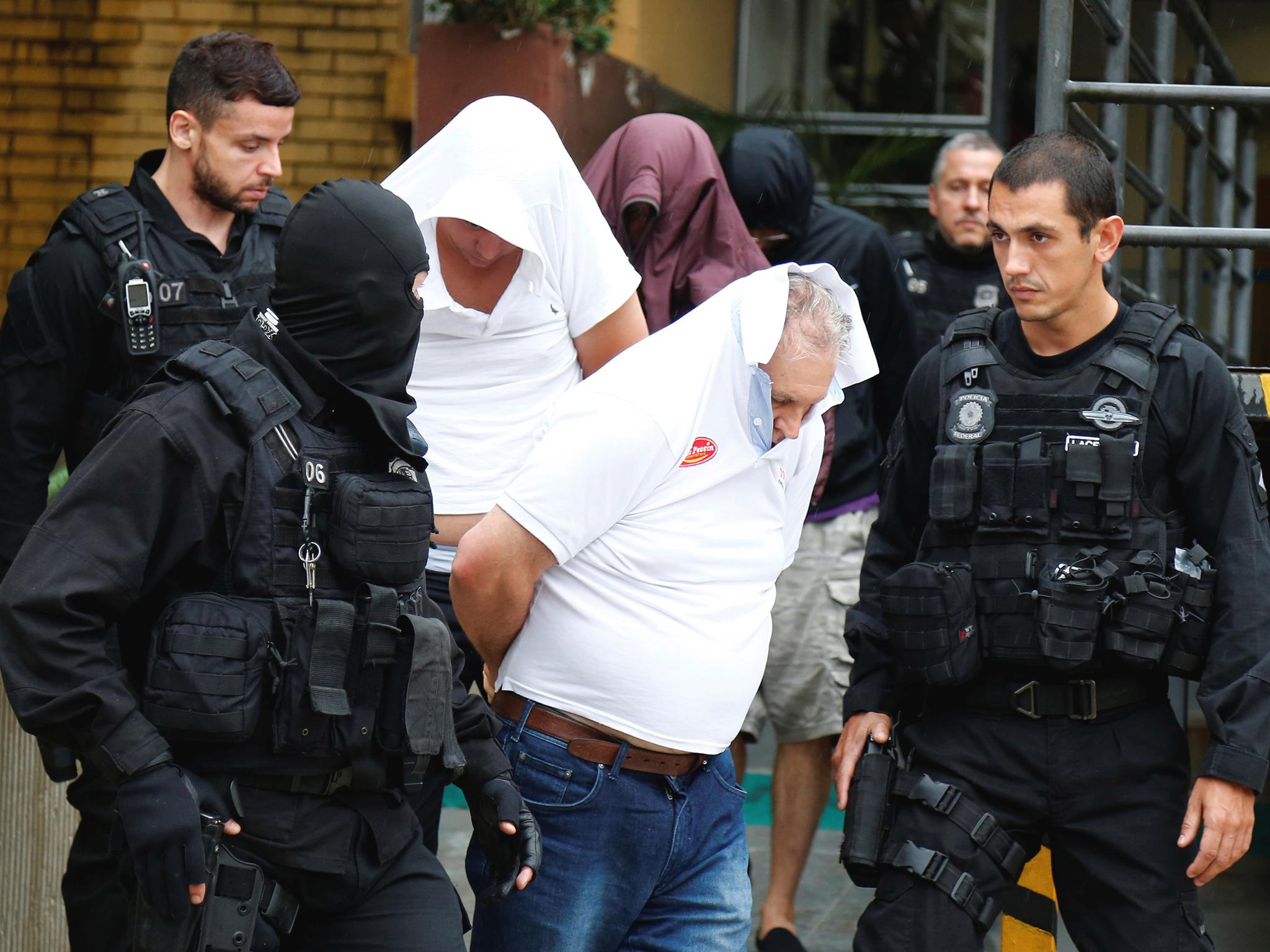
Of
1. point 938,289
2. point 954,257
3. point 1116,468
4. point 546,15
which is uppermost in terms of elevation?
point 546,15

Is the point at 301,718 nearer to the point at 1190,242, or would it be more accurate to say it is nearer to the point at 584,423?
the point at 584,423

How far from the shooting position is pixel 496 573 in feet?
9.33

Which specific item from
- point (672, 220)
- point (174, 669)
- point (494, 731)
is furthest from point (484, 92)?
point (174, 669)

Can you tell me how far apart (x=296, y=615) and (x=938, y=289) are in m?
3.45

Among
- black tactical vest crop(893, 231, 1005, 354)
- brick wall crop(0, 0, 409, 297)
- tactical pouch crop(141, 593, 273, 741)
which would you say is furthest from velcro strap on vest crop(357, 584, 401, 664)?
brick wall crop(0, 0, 409, 297)

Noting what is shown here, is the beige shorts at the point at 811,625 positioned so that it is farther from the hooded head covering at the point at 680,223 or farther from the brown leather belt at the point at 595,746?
the brown leather belt at the point at 595,746

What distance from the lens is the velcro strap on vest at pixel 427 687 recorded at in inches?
103

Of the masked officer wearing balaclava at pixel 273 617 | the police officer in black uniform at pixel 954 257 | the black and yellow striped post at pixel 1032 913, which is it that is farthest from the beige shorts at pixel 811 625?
the masked officer wearing balaclava at pixel 273 617

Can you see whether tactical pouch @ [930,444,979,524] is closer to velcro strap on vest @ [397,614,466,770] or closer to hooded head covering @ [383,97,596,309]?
hooded head covering @ [383,97,596,309]

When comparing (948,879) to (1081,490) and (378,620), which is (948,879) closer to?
(1081,490)

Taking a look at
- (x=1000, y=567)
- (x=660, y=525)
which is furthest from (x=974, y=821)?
(x=660, y=525)

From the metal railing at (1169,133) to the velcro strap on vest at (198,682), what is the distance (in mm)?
2145

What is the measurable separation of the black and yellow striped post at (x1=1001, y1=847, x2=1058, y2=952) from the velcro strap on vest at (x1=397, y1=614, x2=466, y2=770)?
1649 mm

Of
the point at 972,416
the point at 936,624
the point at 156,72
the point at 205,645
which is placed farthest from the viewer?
the point at 156,72
